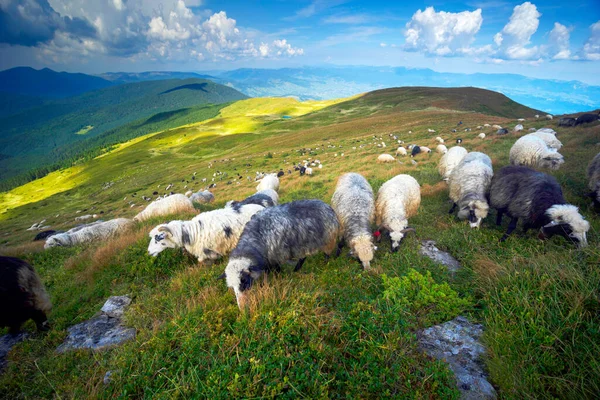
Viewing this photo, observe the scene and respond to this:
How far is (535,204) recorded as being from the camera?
8414 mm

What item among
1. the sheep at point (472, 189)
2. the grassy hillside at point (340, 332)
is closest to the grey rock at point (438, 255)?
the grassy hillside at point (340, 332)

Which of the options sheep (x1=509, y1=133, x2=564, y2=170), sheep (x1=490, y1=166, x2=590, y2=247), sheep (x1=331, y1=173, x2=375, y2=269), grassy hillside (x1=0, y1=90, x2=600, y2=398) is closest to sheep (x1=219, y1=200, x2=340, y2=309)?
grassy hillside (x1=0, y1=90, x2=600, y2=398)

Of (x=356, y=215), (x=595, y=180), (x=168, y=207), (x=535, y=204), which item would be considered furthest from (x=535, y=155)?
→ (x=168, y=207)

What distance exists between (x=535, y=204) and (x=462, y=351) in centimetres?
719

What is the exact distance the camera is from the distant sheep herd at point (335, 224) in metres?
6.70

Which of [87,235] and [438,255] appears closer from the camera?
[438,255]

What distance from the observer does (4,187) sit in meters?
158

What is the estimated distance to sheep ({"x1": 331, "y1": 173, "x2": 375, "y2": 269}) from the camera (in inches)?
318

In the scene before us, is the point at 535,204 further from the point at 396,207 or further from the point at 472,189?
the point at 396,207

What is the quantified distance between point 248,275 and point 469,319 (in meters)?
4.80

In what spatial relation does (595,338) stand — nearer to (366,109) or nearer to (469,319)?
(469,319)

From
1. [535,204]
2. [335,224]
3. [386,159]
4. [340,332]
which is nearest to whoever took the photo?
[340,332]

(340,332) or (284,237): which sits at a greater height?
(340,332)

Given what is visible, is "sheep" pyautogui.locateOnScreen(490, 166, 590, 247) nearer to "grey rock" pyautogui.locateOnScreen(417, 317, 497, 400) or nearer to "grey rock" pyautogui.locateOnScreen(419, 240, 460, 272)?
"grey rock" pyautogui.locateOnScreen(419, 240, 460, 272)
